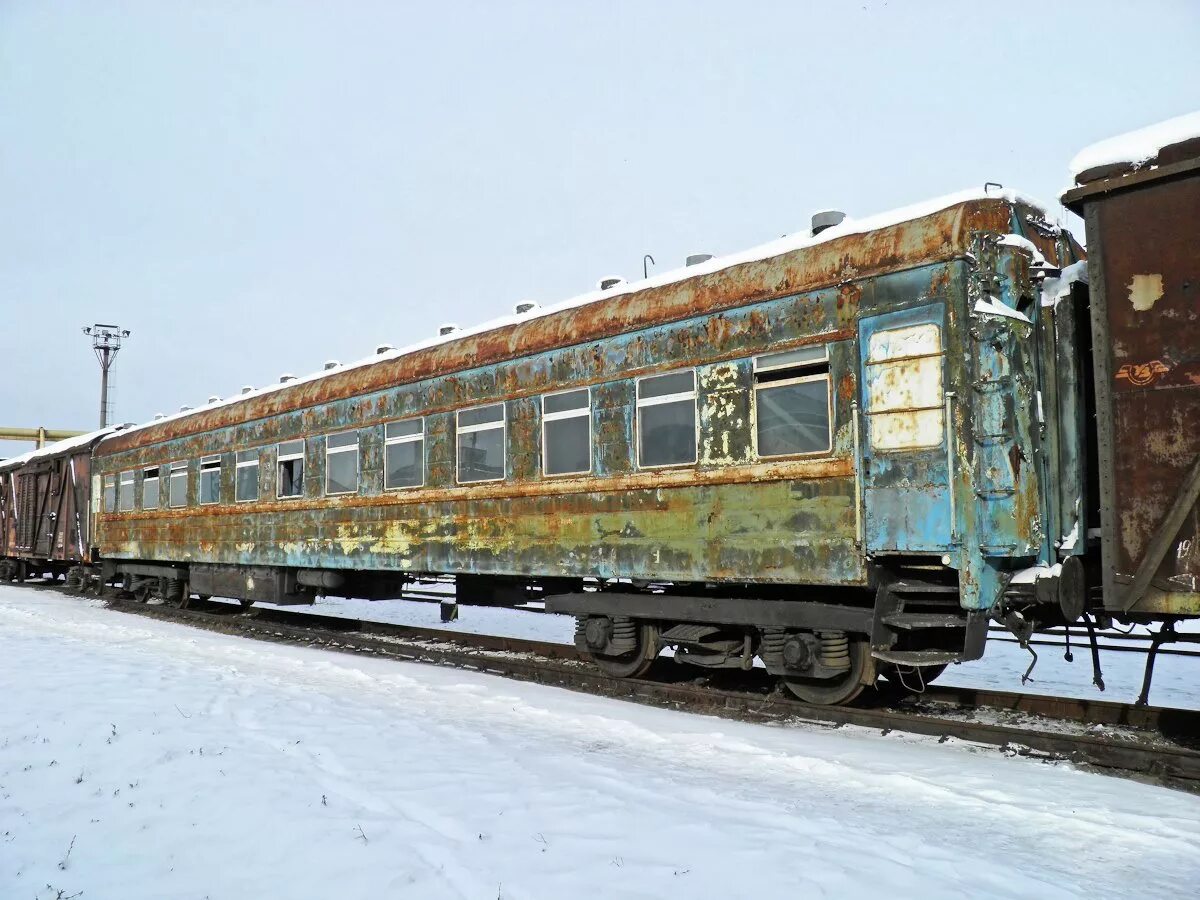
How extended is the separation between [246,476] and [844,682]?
9.94 meters

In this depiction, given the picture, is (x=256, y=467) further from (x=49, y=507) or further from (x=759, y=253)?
(x=49, y=507)

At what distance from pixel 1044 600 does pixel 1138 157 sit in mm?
2690

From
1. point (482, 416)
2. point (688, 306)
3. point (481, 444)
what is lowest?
point (481, 444)

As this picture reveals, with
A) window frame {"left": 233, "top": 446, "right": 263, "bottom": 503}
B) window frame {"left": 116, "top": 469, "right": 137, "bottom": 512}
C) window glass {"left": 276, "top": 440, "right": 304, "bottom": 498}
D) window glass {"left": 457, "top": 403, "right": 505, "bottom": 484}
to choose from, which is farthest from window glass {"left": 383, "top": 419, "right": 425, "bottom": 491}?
window frame {"left": 116, "top": 469, "right": 137, "bottom": 512}

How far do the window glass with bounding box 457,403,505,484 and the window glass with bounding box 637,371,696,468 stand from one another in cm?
191

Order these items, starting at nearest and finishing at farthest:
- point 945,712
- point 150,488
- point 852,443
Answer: point 852,443
point 945,712
point 150,488

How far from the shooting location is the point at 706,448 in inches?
286

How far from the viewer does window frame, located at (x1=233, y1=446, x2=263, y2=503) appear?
13.2 meters

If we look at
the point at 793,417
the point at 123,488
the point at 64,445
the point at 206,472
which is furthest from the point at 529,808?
the point at 64,445

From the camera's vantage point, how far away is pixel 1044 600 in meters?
5.71

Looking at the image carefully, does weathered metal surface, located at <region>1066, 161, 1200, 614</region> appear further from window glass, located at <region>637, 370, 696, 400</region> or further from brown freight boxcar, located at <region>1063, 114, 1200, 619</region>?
window glass, located at <region>637, 370, 696, 400</region>

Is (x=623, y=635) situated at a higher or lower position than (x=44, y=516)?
lower

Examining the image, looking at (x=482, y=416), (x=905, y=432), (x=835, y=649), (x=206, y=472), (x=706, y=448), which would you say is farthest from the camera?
(x=206, y=472)

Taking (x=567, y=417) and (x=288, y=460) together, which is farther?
(x=288, y=460)
